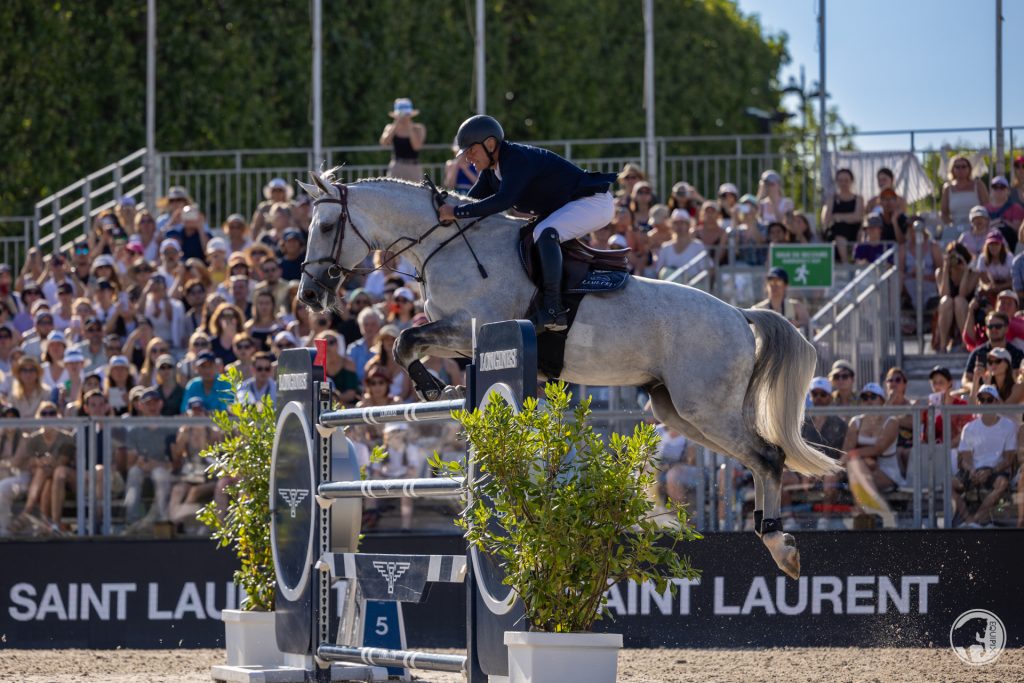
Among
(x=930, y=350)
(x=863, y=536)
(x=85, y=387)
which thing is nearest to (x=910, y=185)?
(x=930, y=350)

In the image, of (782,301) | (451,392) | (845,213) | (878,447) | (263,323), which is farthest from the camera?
(845,213)

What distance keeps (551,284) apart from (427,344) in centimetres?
70

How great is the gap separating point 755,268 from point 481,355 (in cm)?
778

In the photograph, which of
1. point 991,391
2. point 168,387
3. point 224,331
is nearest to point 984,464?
point 991,391

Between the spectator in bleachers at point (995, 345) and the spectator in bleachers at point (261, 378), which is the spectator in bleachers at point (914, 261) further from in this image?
the spectator in bleachers at point (261, 378)

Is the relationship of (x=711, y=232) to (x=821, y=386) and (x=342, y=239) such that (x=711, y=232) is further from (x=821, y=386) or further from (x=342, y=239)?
(x=342, y=239)

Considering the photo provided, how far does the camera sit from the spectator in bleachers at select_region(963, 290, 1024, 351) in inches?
467

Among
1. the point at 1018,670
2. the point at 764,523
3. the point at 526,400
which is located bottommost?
the point at 1018,670

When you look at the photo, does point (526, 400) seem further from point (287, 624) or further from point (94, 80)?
point (94, 80)

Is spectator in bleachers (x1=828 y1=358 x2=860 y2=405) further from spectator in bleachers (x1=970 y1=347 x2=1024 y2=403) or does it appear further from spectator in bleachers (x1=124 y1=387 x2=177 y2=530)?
spectator in bleachers (x1=124 y1=387 x2=177 y2=530)

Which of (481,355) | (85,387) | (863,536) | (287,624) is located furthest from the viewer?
(85,387)

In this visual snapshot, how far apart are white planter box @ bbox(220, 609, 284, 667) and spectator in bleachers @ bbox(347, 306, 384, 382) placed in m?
4.74

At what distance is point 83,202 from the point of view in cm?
1917

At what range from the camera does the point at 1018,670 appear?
843 cm
